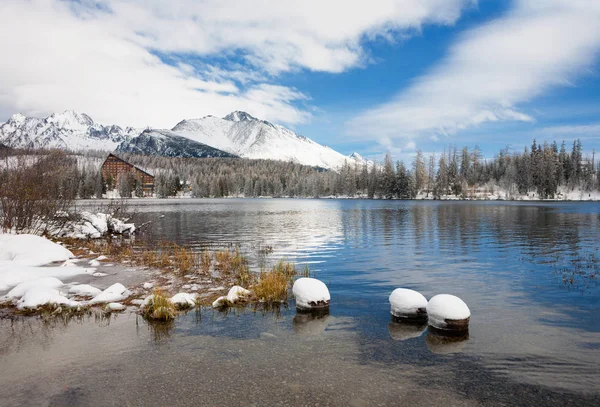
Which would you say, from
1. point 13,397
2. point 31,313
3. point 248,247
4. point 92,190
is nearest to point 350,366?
point 13,397

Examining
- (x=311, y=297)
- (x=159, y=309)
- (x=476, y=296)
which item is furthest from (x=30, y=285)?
(x=476, y=296)

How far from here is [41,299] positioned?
1364cm

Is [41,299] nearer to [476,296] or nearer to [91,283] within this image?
[91,283]

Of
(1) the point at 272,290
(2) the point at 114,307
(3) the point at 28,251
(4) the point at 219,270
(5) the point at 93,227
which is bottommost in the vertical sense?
(4) the point at 219,270

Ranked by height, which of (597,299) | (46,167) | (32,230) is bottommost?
(597,299)

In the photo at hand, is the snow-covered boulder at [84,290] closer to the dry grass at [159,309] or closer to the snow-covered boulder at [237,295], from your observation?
the dry grass at [159,309]

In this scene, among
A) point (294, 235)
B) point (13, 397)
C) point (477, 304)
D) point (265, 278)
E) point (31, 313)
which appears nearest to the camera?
point (13, 397)

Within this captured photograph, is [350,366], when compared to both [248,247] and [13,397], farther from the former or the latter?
[248,247]

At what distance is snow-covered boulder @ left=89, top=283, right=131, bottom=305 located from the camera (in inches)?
563

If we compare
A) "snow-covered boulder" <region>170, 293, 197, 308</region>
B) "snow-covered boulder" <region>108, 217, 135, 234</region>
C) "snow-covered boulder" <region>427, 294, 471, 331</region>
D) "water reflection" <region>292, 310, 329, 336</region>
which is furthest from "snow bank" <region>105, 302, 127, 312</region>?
"snow-covered boulder" <region>108, 217, 135, 234</region>

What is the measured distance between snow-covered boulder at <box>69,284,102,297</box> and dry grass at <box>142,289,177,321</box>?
3.75 m

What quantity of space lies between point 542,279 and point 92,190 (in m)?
206

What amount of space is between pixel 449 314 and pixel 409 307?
152cm

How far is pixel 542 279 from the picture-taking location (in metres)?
19.5
